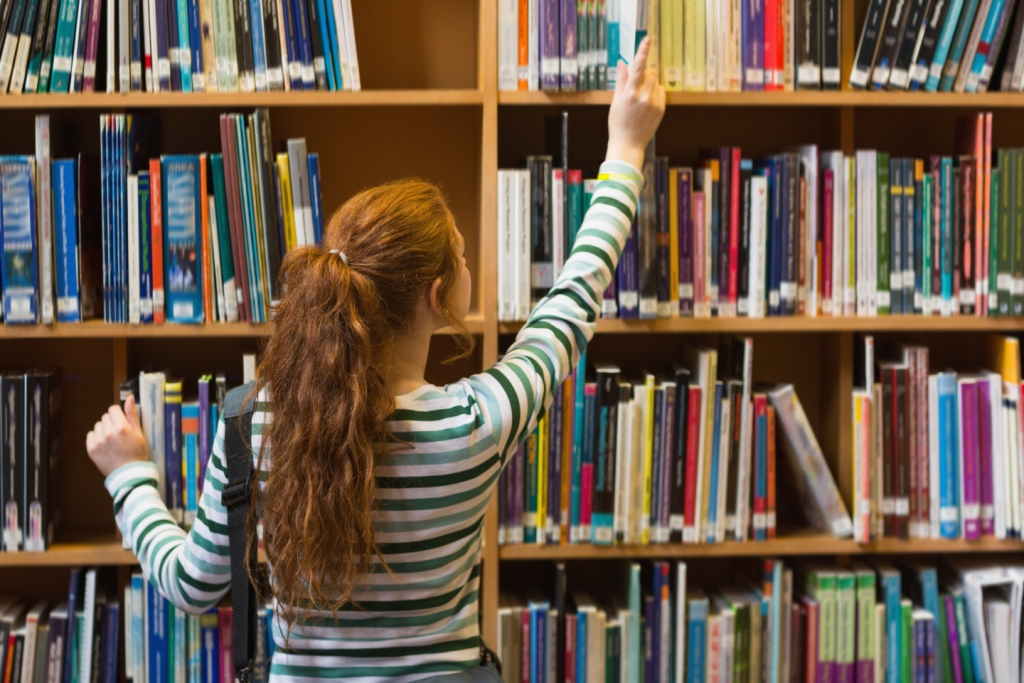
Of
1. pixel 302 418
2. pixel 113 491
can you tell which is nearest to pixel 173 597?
pixel 113 491

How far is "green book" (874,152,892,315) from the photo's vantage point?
5.49ft

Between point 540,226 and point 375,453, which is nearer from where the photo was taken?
point 375,453

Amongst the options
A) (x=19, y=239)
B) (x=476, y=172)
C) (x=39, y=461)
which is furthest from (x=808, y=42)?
(x=39, y=461)

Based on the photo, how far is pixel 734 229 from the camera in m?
1.67

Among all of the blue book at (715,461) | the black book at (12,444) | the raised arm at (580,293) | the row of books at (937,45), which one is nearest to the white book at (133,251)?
the black book at (12,444)

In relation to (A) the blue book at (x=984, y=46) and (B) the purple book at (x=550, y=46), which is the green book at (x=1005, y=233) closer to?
(A) the blue book at (x=984, y=46)

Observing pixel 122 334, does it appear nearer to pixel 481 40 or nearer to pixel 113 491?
pixel 113 491

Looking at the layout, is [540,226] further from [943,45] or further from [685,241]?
[943,45]

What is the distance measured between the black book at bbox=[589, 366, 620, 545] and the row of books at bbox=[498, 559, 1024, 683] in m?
0.11

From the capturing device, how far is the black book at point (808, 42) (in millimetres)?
1639

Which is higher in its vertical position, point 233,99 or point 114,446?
point 233,99

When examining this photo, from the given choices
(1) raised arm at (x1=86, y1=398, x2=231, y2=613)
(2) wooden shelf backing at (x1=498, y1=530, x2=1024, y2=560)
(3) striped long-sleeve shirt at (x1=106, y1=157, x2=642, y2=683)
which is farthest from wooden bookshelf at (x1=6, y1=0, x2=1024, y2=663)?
(3) striped long-sleeve shirt at (x1=106, y1=157, x2=642, y2=683)

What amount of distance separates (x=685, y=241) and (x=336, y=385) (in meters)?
0.82

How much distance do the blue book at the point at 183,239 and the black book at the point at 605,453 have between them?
2.34 ft
